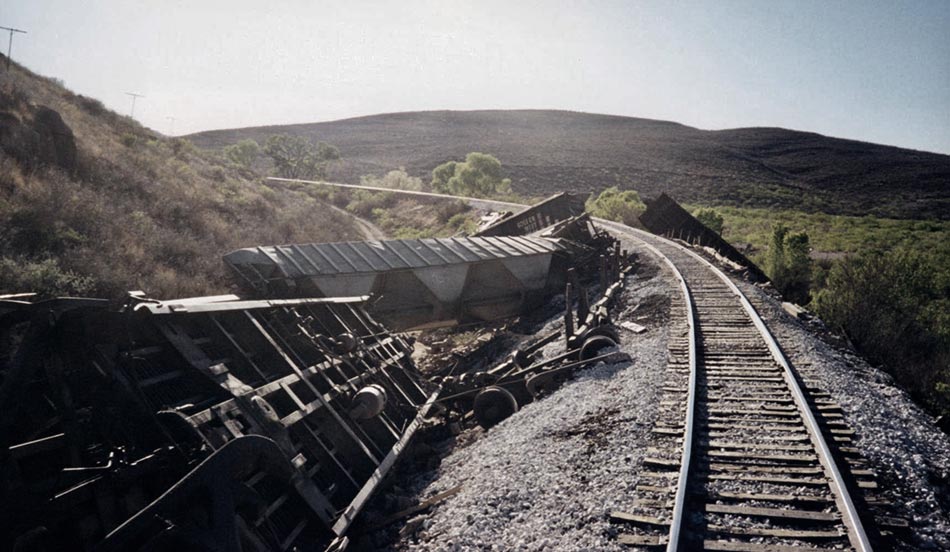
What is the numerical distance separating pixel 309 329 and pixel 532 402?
3.87m

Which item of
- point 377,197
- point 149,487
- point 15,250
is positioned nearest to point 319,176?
point 377,197

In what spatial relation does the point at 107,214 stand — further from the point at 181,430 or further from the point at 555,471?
the point at 555,471

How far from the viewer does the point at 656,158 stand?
91.5 m

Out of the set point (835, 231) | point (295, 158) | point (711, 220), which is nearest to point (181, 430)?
point (711, 220)

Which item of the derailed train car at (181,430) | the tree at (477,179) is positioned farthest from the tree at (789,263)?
the tree at (477,179)

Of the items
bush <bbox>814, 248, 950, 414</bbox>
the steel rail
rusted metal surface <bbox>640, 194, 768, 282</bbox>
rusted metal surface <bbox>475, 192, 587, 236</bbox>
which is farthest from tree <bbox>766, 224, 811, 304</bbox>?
the steel rail

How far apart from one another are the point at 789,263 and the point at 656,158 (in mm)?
70815

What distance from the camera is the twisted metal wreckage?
14.5 feet

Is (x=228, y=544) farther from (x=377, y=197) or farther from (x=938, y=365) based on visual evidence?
(x=377, y=197)

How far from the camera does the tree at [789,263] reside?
78.9 feet

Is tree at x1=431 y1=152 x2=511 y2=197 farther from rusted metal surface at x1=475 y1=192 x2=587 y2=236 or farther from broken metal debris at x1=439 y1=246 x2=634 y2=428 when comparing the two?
broken metal debris at x1=439 y1=246 x2=634 y2=428

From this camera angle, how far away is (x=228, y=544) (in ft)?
14.6

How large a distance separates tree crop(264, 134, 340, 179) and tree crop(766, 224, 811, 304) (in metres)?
51.5

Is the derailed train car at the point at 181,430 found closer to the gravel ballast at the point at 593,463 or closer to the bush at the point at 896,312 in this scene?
the gravel ballast at the point at 593,463
